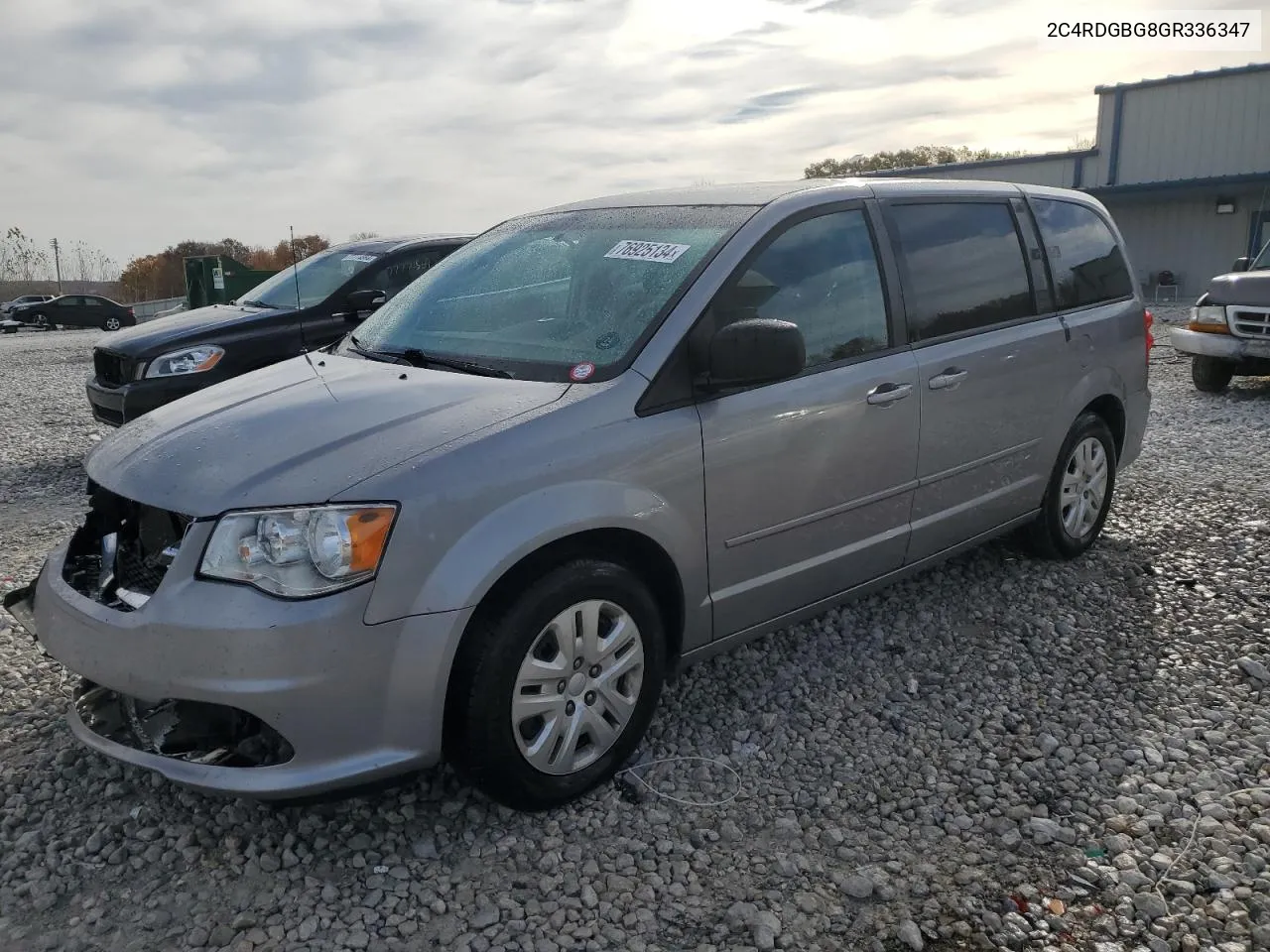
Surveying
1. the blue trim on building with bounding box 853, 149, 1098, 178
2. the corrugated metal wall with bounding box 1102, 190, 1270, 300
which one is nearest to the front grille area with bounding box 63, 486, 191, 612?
the blue trim on building with bounding box 853, 149, 1098, 178

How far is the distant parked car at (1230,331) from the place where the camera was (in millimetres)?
9469

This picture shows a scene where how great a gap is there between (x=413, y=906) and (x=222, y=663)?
80 cm

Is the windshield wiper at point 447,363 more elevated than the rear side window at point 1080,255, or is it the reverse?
the rear side window at point 1080,255

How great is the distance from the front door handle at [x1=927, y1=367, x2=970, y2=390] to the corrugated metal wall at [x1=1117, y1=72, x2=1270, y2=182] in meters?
22.6

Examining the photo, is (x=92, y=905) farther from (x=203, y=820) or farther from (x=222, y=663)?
(x=222, y=663)

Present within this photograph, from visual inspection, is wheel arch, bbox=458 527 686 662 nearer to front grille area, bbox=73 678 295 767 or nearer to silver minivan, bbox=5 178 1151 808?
silver minivan, bbox=5 178 1151 808

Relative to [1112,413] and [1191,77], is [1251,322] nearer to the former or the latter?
[1112,413]

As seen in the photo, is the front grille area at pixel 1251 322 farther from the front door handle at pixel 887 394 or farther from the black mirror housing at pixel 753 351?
the black mirror housing at pixel 753 351

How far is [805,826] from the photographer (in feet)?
9.61

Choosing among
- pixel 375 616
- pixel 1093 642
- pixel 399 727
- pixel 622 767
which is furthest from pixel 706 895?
pixel 1093 642

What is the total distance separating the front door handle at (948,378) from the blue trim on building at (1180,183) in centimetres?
2183

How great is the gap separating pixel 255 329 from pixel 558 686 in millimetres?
5230

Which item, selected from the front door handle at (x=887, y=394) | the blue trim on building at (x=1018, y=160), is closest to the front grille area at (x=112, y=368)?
the front door handle at (x=887, y=394)

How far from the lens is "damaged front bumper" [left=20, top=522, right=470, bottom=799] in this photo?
8.19 ft
